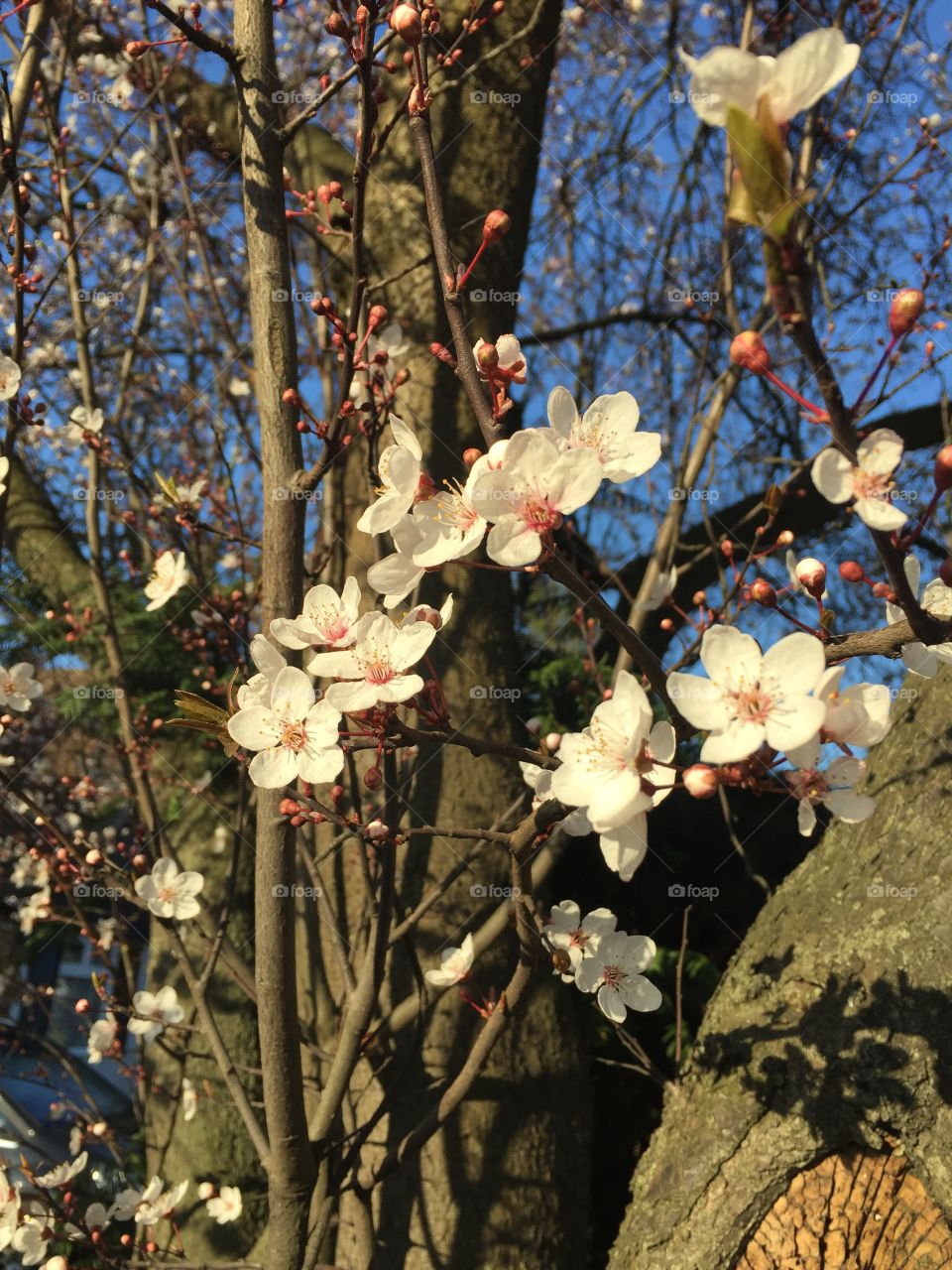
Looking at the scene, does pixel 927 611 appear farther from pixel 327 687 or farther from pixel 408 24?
pixel 408 24

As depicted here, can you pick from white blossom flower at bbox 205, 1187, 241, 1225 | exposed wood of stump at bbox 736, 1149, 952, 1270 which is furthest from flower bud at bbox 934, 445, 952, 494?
white blossom flower at bbox 205, 1187, 241, 1225

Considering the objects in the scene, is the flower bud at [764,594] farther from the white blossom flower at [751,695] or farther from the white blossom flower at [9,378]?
the white blossom flower at [9,378]

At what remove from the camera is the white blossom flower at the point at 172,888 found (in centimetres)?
A: 204

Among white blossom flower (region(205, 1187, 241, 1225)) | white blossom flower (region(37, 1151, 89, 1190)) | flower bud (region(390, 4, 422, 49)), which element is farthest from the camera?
white blossom flower (region(205, 1187, 241, 1225))

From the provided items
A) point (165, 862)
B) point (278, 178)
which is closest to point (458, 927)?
point (165, 862)

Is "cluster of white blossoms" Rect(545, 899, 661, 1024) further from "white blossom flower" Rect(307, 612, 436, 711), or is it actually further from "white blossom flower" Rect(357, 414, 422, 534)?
"white blossom flower" Rect(357, 414, 422, 534)

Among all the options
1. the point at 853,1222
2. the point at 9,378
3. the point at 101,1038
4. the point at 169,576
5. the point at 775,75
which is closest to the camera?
the point at 775,75

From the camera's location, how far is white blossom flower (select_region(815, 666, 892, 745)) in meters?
0.87

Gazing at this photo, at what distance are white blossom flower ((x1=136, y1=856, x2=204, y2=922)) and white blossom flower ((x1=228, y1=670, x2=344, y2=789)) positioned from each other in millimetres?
1090

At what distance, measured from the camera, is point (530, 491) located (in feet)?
2.81

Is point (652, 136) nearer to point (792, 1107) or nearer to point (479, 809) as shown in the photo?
point (479, 809)

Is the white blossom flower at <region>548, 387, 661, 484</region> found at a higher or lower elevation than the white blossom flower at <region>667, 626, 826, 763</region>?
higher

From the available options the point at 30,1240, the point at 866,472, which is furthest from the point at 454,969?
the point at 866,472

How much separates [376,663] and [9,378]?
3.78 feet
